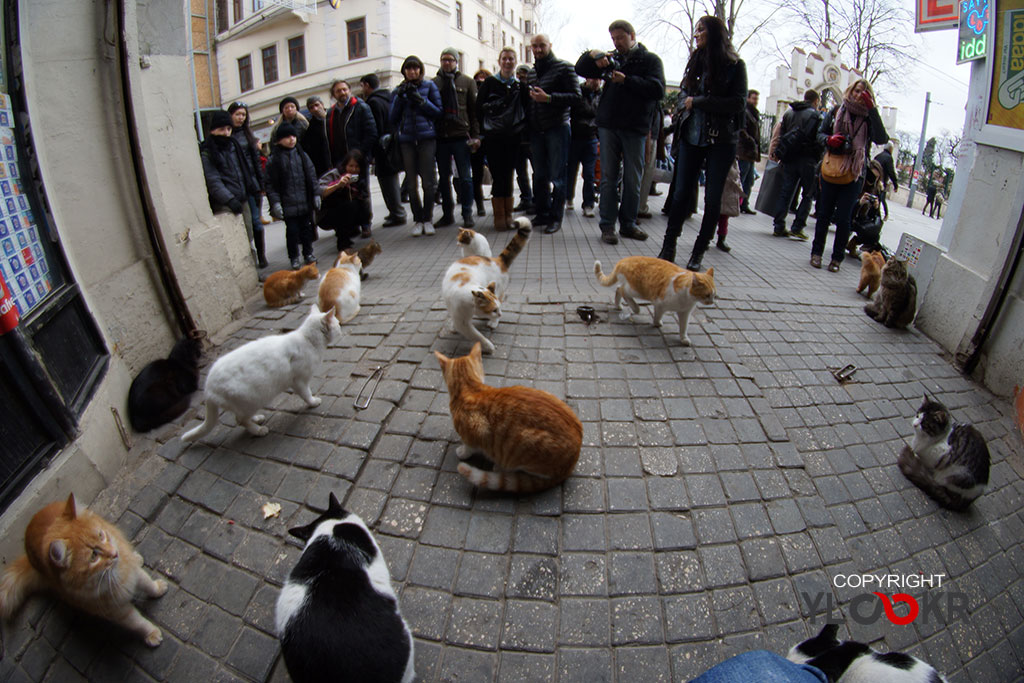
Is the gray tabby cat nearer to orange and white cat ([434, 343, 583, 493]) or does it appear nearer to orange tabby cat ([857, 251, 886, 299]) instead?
orange tabby cat ([857, 251, 886, 299])

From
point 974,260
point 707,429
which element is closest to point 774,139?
point 974,260

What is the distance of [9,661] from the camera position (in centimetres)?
177

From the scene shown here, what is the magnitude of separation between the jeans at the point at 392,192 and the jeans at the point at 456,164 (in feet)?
3.30

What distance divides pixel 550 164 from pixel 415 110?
2256 millimetres

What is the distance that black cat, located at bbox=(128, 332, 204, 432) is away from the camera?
10.1ft

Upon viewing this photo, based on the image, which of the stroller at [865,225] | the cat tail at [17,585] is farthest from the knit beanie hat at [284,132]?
the stroller at [865,225]

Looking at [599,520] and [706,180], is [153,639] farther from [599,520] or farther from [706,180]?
[706,180]

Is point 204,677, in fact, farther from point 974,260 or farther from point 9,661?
point 974,260

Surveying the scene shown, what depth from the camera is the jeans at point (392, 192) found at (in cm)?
828

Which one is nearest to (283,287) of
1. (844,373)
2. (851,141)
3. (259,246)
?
(259,246)

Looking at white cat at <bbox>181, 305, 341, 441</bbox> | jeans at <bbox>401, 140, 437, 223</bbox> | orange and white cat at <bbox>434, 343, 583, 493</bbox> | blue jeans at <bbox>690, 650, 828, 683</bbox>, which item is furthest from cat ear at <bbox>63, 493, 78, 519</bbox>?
jeans at <bbox>401, 140, 437, 223</bbox>

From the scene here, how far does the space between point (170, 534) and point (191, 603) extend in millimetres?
485

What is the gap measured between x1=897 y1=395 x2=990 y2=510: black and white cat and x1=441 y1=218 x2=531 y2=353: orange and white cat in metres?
2.93

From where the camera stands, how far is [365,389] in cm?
343
